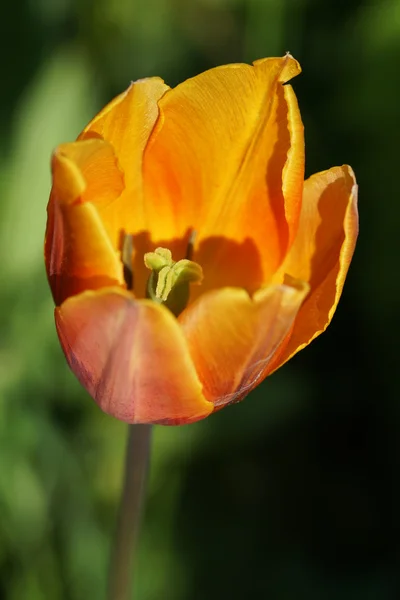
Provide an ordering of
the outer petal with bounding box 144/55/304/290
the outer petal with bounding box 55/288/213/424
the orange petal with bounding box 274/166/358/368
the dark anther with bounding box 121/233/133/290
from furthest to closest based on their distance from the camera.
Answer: the dark anther with bounding box 121/233/133/290
the outer petal with bounding box 144/55/304/290
the orange petal with bounding box 274/166/358/368
the outer petal with bounding box 55/288/213/424

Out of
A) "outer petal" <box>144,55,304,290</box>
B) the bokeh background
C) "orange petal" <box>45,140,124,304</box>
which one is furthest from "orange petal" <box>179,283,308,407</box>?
the bokeh background

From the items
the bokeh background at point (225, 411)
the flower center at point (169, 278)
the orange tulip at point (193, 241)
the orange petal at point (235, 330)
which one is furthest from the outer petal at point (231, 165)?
the bokeh background at point (225, 411)

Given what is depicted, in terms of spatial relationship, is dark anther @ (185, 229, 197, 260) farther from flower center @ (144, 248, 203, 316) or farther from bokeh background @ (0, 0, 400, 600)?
bokeh background @ (0, 0, 400, 600)

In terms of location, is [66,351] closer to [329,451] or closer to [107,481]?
[107,481]

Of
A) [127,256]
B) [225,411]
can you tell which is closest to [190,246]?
[127,256]

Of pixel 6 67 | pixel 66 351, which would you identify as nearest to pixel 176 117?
pixel 66 351

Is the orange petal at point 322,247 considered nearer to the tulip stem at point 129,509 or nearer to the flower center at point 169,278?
the flower center at point 169,278

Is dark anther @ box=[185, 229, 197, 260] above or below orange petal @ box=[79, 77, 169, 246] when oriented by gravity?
below
